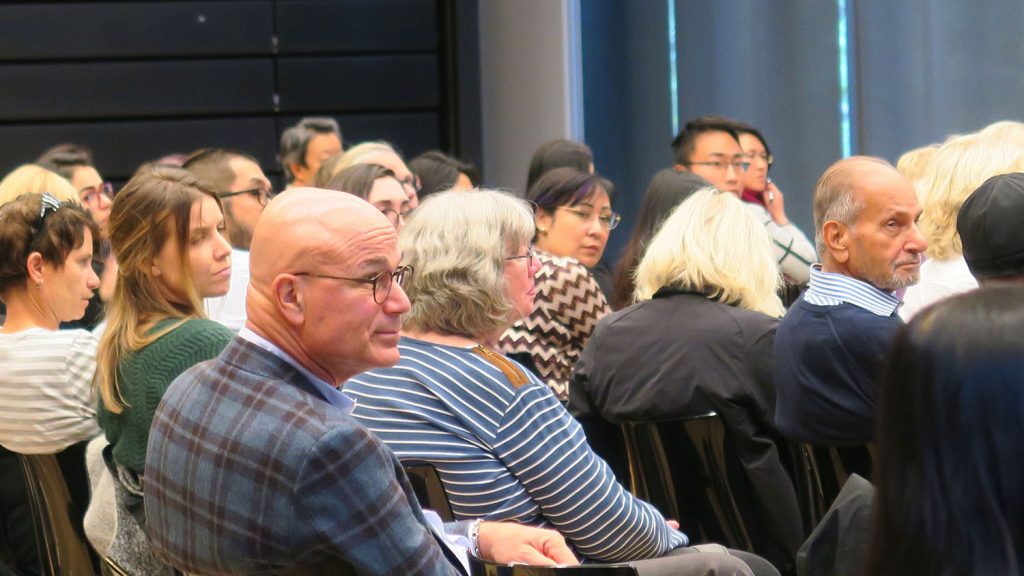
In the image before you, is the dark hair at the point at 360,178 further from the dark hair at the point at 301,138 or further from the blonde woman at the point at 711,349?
the dark hair at the point at 301,138

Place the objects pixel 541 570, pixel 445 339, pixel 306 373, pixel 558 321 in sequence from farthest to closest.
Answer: pixel 558 321 → pixel 445 339 → pixel 541 570 → pixel 306 373

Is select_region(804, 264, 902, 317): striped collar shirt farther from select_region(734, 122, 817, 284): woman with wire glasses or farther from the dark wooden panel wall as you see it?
the dark wooden panel wall

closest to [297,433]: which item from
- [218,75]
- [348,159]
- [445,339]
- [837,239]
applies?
[445,339]

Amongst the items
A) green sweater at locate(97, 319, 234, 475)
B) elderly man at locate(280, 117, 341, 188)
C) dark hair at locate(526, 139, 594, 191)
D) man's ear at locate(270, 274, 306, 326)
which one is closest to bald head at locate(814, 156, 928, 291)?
green sweater at locate(97, 319, 234, 475)

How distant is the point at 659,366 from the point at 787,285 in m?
1.66

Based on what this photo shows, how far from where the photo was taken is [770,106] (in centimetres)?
669

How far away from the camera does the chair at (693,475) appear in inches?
128

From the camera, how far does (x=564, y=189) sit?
473 centimetres

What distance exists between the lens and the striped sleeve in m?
2.56

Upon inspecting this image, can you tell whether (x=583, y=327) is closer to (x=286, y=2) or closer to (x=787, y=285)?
(x=787, y=285)

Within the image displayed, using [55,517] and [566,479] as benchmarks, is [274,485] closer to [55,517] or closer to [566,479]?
[566,479]

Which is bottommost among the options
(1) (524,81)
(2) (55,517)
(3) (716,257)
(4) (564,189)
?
(2) (55,517)

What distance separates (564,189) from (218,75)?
487 centimetres

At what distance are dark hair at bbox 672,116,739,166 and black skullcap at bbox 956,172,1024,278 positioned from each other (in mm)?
2991
